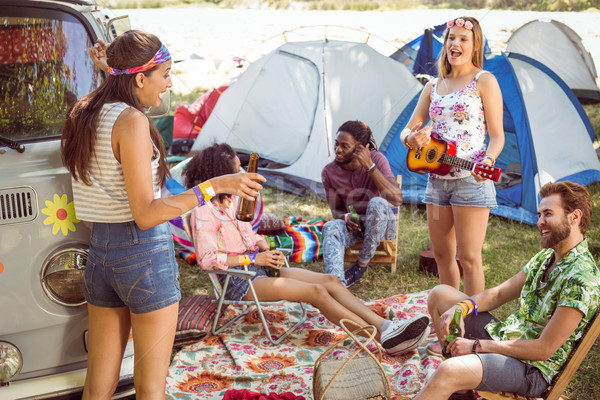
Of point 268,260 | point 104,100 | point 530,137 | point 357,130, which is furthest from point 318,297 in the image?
point 530,137

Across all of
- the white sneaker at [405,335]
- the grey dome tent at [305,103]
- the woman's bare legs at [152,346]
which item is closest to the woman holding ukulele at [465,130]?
the white sneaker at [405,335]

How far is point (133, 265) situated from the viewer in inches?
77.5

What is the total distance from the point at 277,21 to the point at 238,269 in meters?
15.0

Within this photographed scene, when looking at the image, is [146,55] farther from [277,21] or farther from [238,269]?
[277,21]

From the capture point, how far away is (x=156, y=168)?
204cm

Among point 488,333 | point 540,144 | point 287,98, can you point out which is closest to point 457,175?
point 488,333

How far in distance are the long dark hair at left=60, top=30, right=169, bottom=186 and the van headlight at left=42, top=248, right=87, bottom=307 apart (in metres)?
0.43

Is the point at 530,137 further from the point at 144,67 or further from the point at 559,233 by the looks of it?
the point at 144,67

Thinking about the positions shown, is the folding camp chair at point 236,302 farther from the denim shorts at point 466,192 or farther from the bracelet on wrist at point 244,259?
the denim shorts at point 466,192

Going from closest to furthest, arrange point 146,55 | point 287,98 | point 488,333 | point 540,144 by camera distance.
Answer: point 146,55, point 488,333, point 540,144, point 287,98

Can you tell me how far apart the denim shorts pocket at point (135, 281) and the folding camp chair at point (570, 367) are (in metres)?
1.41

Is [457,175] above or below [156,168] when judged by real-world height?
below

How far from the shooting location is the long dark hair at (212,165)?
132 inches

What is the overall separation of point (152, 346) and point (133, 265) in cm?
32
